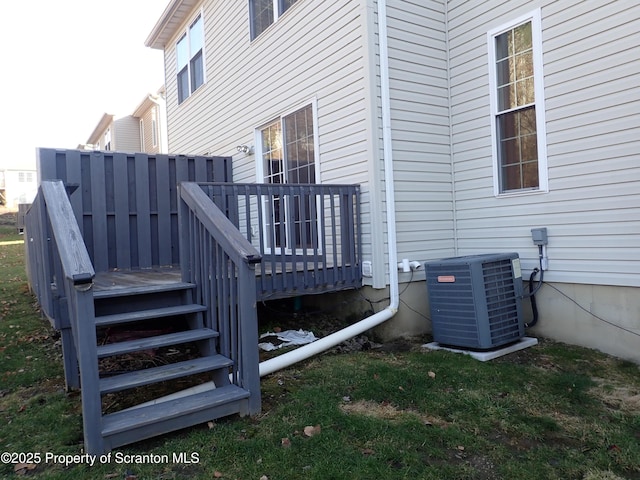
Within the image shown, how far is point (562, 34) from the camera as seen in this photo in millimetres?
4758

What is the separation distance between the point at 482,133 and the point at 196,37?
6.82 meters

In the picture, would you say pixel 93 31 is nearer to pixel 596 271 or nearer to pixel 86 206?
pixel 86 206

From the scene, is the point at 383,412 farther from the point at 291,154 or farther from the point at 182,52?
the point at 182,52

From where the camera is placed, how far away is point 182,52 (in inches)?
424

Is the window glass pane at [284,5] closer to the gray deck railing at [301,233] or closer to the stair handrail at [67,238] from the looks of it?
the gray deck railing at [301,233]

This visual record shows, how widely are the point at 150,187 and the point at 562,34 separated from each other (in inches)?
211

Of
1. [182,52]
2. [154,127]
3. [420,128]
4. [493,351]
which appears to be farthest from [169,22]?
[493,351]

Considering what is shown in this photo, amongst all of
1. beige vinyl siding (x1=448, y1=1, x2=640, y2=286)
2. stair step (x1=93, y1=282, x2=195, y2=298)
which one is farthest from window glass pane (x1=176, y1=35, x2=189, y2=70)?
stair step (x1=93, y1=282, x2=195, y2=298)

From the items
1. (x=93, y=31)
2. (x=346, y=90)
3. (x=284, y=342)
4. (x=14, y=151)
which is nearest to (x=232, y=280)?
(x=284, y=342)

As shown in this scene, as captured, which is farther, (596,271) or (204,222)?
(596,271)

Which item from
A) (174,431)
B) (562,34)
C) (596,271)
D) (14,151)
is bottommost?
(174,431)

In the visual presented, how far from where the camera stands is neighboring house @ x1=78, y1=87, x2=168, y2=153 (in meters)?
17.4

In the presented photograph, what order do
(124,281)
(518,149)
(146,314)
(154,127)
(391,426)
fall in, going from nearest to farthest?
(391,426)
(146,314)
(124,281)
(518,149)
(154,127)

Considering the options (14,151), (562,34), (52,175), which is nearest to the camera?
(562,34)
